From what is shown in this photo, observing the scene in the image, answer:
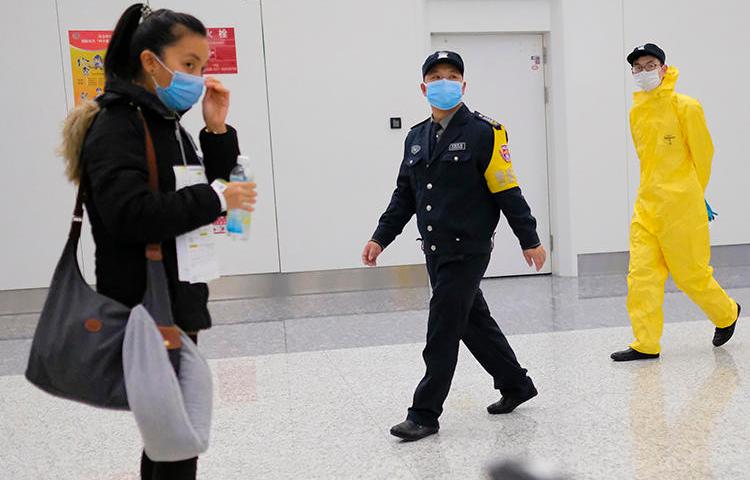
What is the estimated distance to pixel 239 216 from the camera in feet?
5.24

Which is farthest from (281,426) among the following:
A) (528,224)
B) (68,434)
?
(528,224)

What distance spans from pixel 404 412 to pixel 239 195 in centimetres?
167

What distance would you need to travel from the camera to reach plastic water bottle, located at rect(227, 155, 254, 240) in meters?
1.60

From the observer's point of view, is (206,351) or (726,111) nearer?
(206,351)

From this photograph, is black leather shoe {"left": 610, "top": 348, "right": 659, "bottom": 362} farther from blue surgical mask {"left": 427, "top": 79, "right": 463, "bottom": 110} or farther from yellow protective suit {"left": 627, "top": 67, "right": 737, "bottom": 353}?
blue surgical mask {"left": 427, "top": 79, "right": 463, "bottom": 110}

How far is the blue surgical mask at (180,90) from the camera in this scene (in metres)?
1.52

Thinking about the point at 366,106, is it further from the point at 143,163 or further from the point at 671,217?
the point at 143,163

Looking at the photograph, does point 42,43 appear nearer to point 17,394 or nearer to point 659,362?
point 17,394

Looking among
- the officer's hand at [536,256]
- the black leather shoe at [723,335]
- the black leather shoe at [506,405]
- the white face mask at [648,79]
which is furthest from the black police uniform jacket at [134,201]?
the black leather shoe at [723,335]

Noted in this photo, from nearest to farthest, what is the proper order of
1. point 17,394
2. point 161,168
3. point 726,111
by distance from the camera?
point 161,168 < point 17,394 < point 726,111

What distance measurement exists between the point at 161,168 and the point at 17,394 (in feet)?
7.96

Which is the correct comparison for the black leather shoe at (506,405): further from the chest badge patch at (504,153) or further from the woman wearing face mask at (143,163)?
the woman wearing face mask at (143,163)

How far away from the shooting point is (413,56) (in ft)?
20.4

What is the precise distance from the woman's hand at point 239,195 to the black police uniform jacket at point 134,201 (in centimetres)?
→ 3
